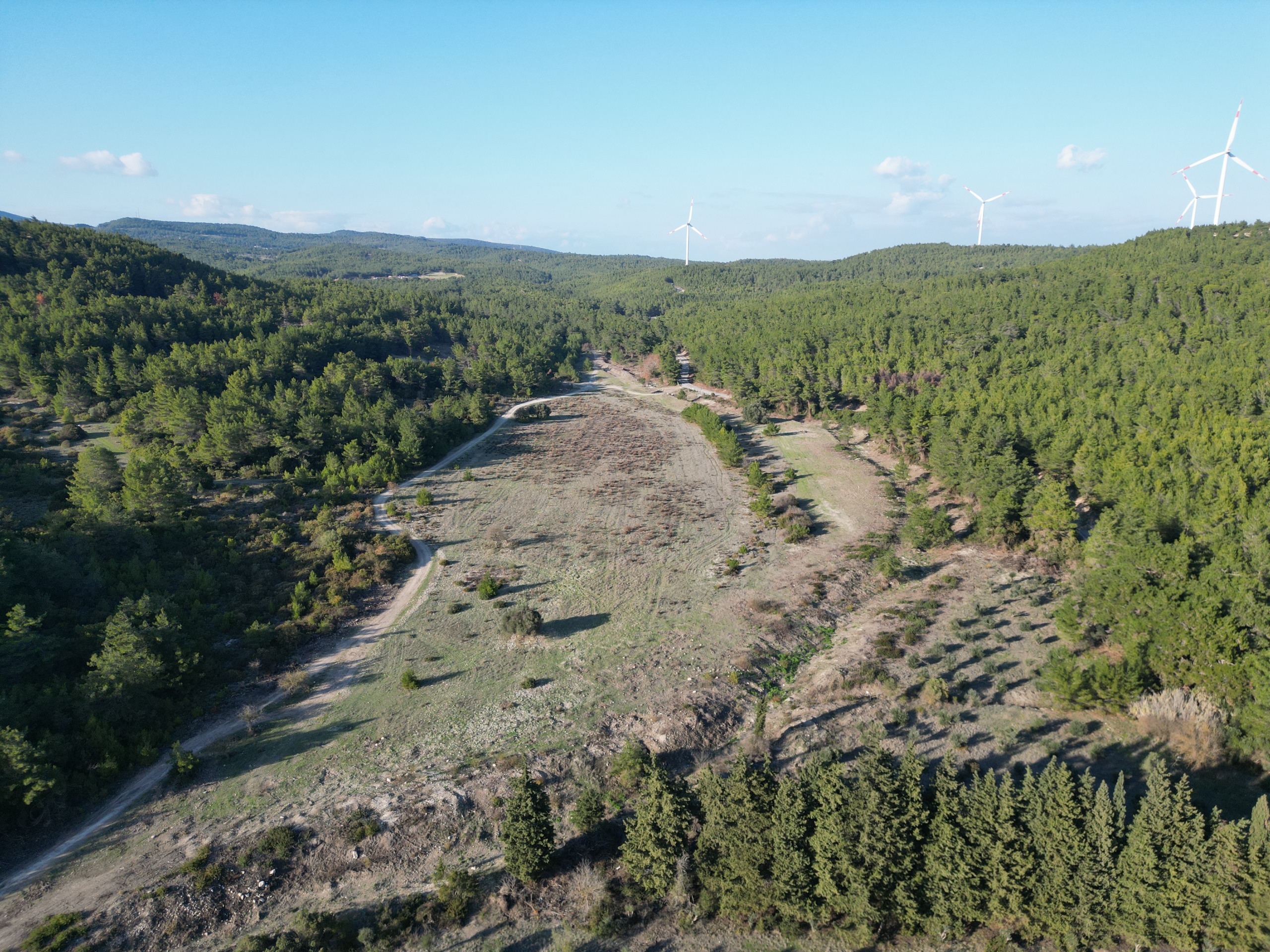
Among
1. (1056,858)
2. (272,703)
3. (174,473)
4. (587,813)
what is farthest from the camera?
(174,473)

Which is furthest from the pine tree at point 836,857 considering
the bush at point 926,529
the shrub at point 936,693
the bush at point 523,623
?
the bush at point 926,529

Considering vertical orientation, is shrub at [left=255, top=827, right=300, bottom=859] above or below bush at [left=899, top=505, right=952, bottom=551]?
below

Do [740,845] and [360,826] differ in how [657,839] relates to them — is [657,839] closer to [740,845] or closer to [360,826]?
[740,845]

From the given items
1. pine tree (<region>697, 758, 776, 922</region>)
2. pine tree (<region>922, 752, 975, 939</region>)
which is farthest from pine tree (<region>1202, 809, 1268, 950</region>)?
pine tree (<region>697, 758, 776, 922</region>)

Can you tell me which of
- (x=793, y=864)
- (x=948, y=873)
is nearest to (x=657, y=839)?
(x=793, y=864)

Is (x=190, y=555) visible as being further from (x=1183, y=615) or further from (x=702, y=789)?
(x=1183, y=615)

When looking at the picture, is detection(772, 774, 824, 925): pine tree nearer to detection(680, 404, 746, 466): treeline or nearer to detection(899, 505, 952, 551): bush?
detection(899, 505, 952, 551): bush

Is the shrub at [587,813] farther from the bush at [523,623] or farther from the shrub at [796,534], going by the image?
the shrub at [796,534]
